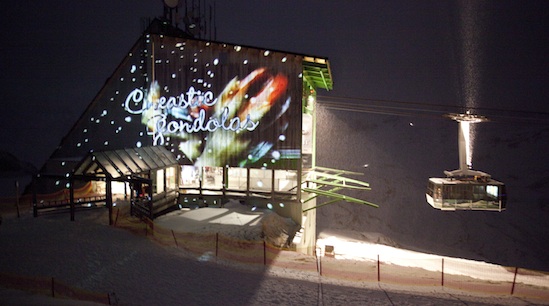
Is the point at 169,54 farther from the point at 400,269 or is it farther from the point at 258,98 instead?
the point at 400,269

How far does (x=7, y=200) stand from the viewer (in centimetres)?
1903

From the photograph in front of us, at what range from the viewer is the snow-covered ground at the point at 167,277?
947 cm

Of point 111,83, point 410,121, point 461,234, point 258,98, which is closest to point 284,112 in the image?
point 258,98

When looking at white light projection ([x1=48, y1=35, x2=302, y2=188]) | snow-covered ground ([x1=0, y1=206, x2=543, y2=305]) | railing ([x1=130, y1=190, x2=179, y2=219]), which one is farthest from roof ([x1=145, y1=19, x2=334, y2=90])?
snow-covered ground ([x1=0, y1=206, x2=543, y2=305])

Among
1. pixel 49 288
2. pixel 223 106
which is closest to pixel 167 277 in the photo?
pixel 49 288

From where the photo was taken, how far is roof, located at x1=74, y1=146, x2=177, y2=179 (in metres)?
15.6

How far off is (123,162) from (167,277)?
8461mm

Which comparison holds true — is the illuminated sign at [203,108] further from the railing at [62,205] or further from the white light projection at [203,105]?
the railing at [62,205]

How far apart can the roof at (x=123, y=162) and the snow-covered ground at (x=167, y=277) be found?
3380 mm

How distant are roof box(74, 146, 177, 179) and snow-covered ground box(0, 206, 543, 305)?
3380 millimetres

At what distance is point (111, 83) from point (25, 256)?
13190 mm

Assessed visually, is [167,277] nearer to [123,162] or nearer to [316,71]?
[123,162]

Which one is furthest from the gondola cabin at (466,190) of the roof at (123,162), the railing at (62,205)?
the railing at (62,205)

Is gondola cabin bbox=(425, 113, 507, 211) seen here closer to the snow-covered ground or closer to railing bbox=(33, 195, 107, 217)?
the snow-covered ground
